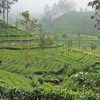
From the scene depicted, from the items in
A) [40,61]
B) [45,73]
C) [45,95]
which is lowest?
[45,73]

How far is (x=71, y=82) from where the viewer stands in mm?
52406

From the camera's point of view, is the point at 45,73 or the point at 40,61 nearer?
the point at 45,73

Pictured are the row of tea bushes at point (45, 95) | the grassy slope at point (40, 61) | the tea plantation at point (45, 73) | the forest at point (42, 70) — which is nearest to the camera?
the row of tea bushes at point (45, 95)

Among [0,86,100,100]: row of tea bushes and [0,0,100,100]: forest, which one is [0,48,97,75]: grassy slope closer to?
[0,0,100,100]: forest

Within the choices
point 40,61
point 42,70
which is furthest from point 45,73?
point 40,61

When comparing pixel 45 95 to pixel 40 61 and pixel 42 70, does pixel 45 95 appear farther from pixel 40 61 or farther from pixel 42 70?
pixel 40 61

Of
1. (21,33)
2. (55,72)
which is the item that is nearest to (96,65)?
(55,72)

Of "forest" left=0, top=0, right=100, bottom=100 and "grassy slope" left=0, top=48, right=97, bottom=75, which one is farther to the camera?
"grassy slope" left=0, top=48, right=97, bottom=75

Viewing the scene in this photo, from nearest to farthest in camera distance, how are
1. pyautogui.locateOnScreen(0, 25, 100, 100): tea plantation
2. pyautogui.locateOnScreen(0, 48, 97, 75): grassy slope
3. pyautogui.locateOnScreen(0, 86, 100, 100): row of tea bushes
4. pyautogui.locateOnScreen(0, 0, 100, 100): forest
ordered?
pyautogui.locateOnScreen(0, 86, 100, 100): row of tea bushes → pyautogui.locateOnScreen(0, 25, 100, 100): tea plantation → pyautogui.locateOnScreen(0, 0, 100, 100): forest → pyautogui.locateOnScreen(0, 48, 97, 75): grassy slope

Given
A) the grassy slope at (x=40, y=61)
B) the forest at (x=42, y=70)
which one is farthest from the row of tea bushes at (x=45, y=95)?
the grassy slope at (x=40, y=61)

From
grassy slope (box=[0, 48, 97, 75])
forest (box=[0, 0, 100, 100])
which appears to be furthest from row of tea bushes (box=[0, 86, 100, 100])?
grassy slope (box=[0, 48, 97, 75])

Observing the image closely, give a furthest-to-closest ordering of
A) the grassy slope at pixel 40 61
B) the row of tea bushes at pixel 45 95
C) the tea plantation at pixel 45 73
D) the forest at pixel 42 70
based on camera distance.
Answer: the grassy slope at pixel 40 61 → the forest at pixel 42 70 → the tea plantation at pixel 45 73 → the row of tea bushes at pixel 45 95

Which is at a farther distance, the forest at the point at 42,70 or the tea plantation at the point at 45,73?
the forest at the point at 42,70

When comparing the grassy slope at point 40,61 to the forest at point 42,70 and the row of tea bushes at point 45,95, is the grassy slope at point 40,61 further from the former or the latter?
the row of tea bushes at point 45,95
